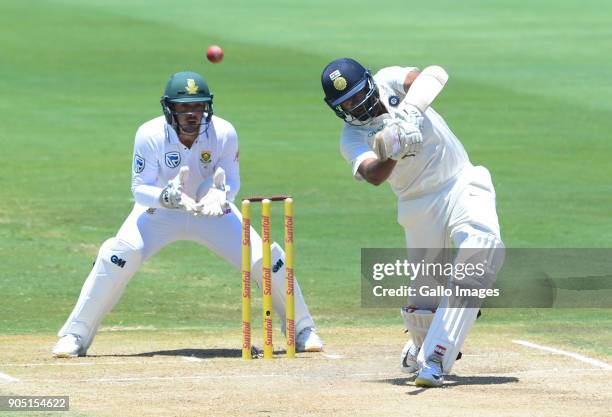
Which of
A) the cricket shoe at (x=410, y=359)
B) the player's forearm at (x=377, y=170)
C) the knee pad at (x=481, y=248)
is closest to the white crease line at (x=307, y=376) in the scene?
the cricket shoe at (x=410, y=359)

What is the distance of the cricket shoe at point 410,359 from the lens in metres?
8.41

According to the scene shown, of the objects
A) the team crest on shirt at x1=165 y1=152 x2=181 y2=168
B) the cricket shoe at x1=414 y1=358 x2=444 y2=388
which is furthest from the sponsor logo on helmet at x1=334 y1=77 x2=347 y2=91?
the team crest on shirt at x1=165 y1=152 x2=181 y2=168

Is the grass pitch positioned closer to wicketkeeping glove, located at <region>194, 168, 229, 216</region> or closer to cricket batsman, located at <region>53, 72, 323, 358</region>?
cricket batsman, located at <region>53, 72, 323, 358</region>

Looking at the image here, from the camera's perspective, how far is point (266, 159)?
19.6 m

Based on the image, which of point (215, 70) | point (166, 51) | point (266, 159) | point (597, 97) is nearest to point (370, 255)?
point (266, 159)

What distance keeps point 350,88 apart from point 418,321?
1367 mm

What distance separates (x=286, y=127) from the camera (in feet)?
73.3

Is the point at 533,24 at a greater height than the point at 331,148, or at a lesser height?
greater

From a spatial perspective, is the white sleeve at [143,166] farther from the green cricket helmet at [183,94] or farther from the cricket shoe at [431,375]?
the cricket shoe at [431,375]

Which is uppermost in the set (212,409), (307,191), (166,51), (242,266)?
(166,51)

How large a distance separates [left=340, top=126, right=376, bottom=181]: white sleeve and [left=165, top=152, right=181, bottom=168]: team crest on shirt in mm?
1586

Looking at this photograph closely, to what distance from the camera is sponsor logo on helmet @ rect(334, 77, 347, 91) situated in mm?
7926

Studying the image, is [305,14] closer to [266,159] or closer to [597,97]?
[597,97]

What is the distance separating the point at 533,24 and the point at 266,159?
670 inches
